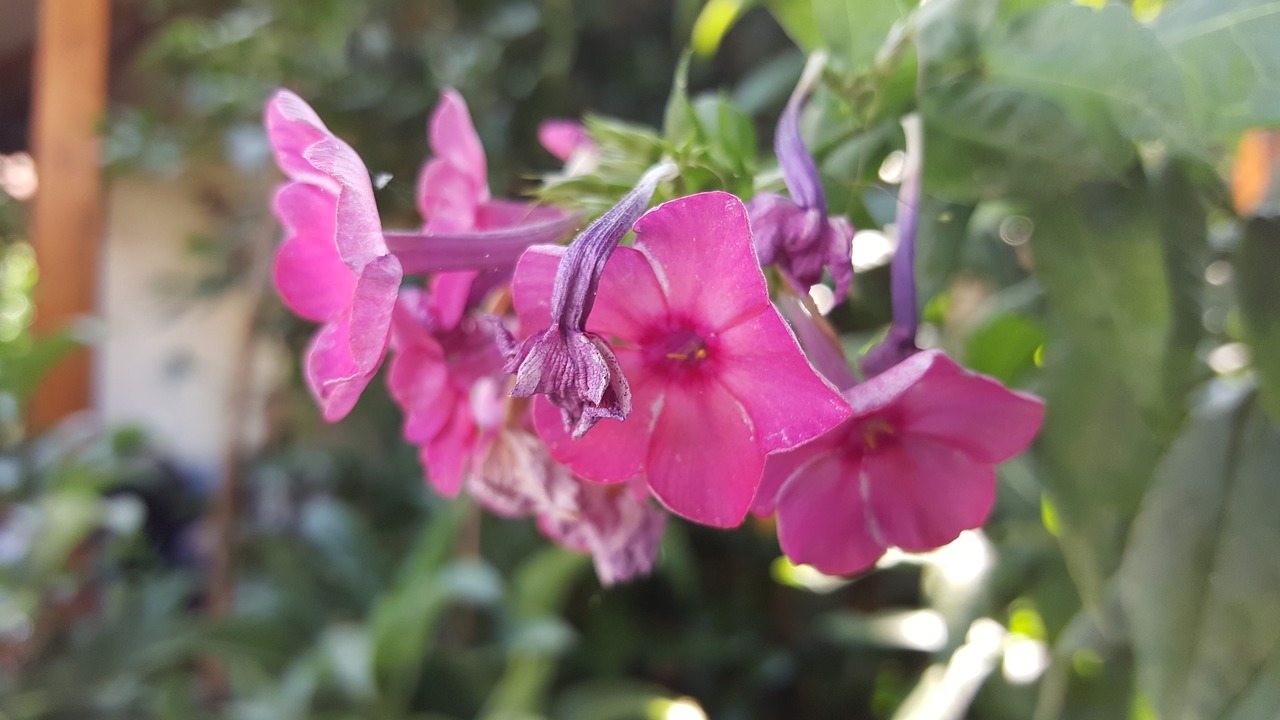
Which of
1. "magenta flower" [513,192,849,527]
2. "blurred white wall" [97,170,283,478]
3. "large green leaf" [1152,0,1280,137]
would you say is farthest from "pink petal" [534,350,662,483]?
"blurred white wall" [97,170,283,478]

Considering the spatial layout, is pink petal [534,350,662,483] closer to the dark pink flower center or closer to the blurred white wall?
the dark pink flower center

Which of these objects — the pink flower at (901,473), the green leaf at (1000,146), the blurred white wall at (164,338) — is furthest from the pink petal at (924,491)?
the blurred white wall at (164,338)

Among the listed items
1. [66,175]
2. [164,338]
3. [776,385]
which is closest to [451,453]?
[776,385]

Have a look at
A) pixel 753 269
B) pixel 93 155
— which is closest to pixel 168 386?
pixel 93 155

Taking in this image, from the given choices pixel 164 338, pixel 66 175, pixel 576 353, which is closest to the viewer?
pixel 576 353

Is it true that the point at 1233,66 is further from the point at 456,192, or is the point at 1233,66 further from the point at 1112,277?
the point at 456,192

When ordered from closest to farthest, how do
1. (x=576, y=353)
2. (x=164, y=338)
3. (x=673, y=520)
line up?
(x=576, y=353) < (x=673, y=520) < (x=164, y=338)
